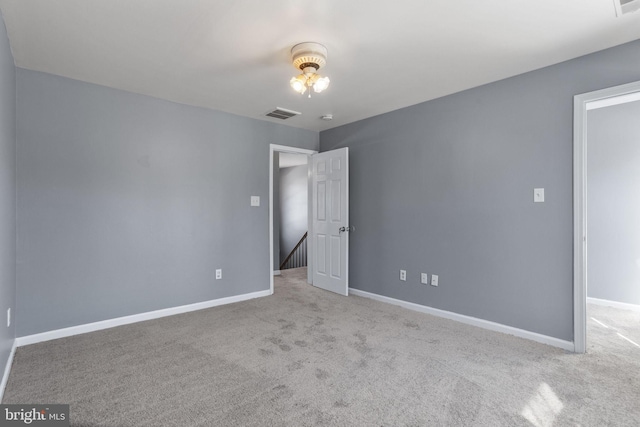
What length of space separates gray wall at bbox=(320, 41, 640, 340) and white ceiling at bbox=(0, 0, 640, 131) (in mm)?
275

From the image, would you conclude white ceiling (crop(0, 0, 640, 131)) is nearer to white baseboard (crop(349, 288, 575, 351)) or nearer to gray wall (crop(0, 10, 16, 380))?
gray wall (crop(0, 10, 16, 380))

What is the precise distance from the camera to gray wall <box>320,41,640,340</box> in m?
2.75

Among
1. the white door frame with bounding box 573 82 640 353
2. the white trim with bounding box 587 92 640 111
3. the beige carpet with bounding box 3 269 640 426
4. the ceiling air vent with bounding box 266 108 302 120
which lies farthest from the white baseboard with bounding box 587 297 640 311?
the ceiling air vent with bounding box 266 108 302 120

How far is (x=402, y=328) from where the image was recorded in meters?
3.21

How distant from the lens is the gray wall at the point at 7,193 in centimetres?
213

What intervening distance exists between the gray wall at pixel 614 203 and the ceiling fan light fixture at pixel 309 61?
3.78m

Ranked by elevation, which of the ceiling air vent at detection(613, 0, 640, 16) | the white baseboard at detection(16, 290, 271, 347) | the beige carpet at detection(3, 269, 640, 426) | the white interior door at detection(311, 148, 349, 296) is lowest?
the beige carpet at detection(3, 269, 640, 426)

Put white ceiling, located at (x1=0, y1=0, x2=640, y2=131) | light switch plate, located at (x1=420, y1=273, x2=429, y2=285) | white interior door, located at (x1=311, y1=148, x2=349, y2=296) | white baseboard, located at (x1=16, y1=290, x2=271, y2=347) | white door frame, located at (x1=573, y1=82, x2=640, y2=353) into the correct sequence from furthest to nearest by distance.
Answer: white interior door, located at (x1=311, y1=148, x2=349, y2=296) → light switch plate, located at (x1=420, y1=273, x2=429, y2=285) → white baseboard, located at (x1=16, y1=290, x2=271, y2=347) → white door frame, located at (x1=573, y1=82, x2=640, y2=353) → white ceiling, located at (x1=0, y1=0, x2=640, y2=131)

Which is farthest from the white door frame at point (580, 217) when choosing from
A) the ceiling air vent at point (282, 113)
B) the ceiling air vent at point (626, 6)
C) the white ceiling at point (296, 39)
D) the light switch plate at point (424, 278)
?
the ceiling air vent at point (282, 113)

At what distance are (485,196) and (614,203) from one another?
2.04m

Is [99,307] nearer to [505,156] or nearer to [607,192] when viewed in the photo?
[505,156]

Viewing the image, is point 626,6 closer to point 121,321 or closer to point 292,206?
point 121,321

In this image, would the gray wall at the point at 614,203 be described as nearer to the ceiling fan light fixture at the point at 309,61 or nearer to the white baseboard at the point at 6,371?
the ceiling fan light fixture at the point at 309,61

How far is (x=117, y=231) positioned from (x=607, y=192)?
5699 mm
